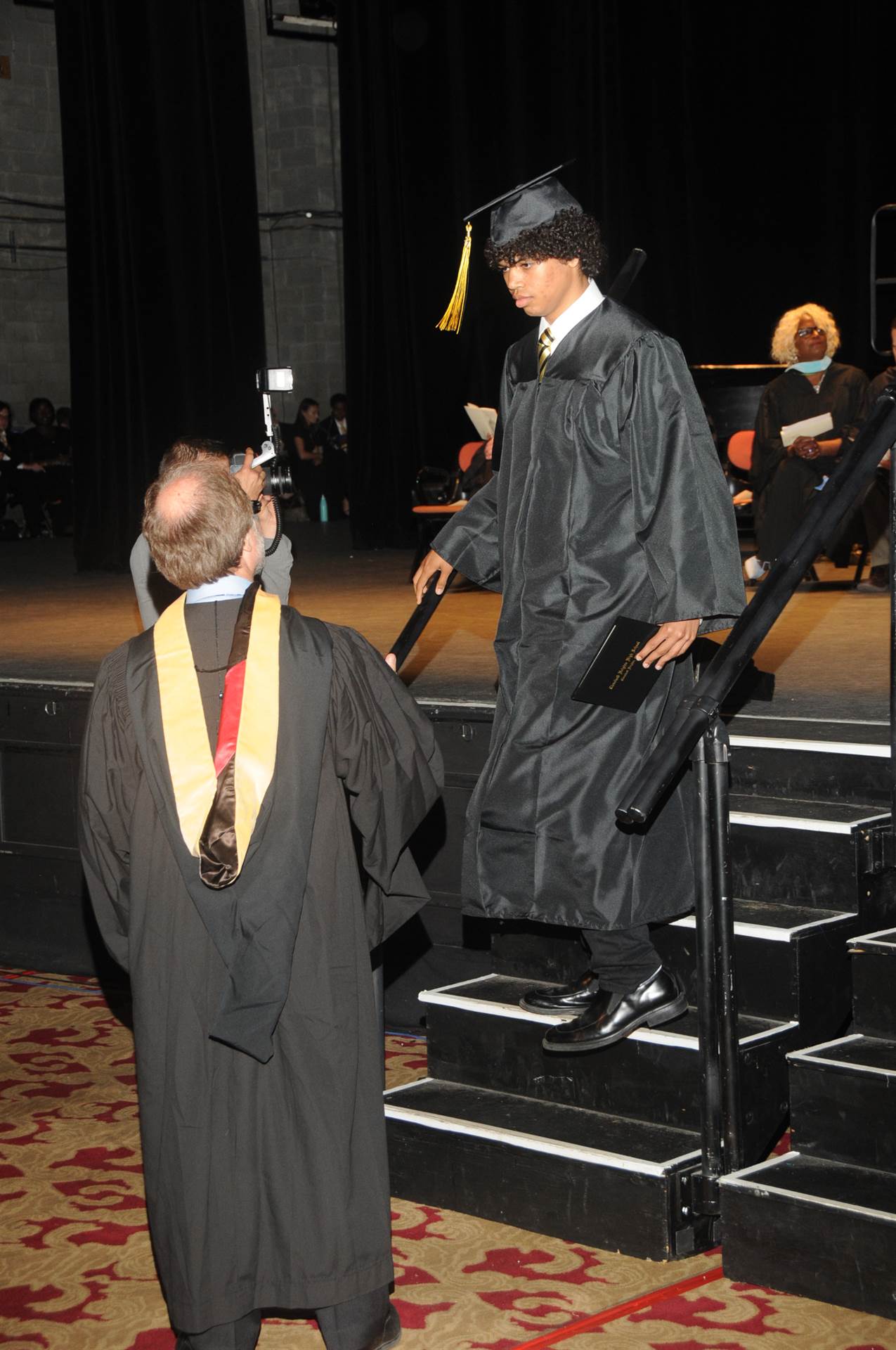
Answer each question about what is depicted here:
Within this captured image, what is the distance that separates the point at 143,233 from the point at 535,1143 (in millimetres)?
8137

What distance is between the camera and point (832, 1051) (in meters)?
2.81

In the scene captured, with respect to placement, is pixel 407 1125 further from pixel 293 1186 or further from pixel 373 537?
pixel 373 537

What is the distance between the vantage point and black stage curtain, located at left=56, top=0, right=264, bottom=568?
32.2 feet

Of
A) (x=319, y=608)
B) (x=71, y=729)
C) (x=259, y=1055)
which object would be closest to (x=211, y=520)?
(x=259, y=1055)

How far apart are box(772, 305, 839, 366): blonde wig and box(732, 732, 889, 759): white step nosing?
3.75 m

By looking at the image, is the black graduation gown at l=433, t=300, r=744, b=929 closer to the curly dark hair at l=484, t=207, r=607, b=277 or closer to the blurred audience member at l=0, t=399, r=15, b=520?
the curly dark hair at l=484, t=207, r=607, b=277

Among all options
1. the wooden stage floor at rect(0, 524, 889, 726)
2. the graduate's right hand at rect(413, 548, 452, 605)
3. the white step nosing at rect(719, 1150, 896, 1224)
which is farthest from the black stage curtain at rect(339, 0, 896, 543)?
the white step nosing at rect(719, 1150, 896, 1224)

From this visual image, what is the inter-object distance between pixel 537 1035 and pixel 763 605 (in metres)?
1.02

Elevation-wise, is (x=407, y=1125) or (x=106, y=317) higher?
(x=106, y=317)

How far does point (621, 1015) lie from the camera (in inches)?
114

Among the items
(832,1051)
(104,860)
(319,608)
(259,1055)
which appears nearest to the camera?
(259,1055)

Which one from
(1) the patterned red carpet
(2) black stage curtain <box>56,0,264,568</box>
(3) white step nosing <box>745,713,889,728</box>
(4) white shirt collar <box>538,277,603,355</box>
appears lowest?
(1) the patterned red carpet

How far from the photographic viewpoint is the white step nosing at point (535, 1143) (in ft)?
9.12

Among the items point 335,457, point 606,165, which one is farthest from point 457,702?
point 335,457
